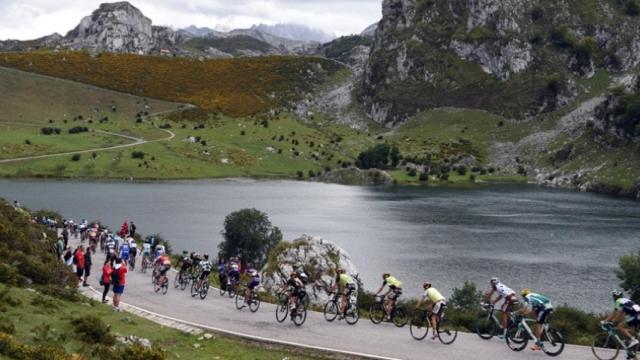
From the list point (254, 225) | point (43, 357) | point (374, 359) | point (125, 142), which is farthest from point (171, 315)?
point (125, 142)

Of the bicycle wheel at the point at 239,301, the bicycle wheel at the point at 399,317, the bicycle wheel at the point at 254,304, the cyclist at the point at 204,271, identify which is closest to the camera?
the bicycle wheel at the point at 399,317

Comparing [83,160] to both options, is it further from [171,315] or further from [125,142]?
[171,315]

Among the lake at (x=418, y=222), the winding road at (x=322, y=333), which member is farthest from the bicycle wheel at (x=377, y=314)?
the lake at (x=418, y=222)

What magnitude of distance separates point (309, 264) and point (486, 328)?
19.9 meters

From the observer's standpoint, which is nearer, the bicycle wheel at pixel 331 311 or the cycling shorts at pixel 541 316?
the cycling shorts at pixel 541 316

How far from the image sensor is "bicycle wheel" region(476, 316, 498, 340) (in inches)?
1243

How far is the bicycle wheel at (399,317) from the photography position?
34344 mm

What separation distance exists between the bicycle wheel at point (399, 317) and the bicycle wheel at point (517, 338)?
6.11 meters

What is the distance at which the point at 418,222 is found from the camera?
120125 mm

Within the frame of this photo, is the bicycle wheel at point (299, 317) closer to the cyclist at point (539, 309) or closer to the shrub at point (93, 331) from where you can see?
the shrub at point (93, 331)

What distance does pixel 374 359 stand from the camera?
2689 cm

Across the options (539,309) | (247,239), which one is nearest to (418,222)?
(247,239)

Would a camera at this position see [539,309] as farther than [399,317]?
No

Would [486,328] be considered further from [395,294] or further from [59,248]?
[59,248]
